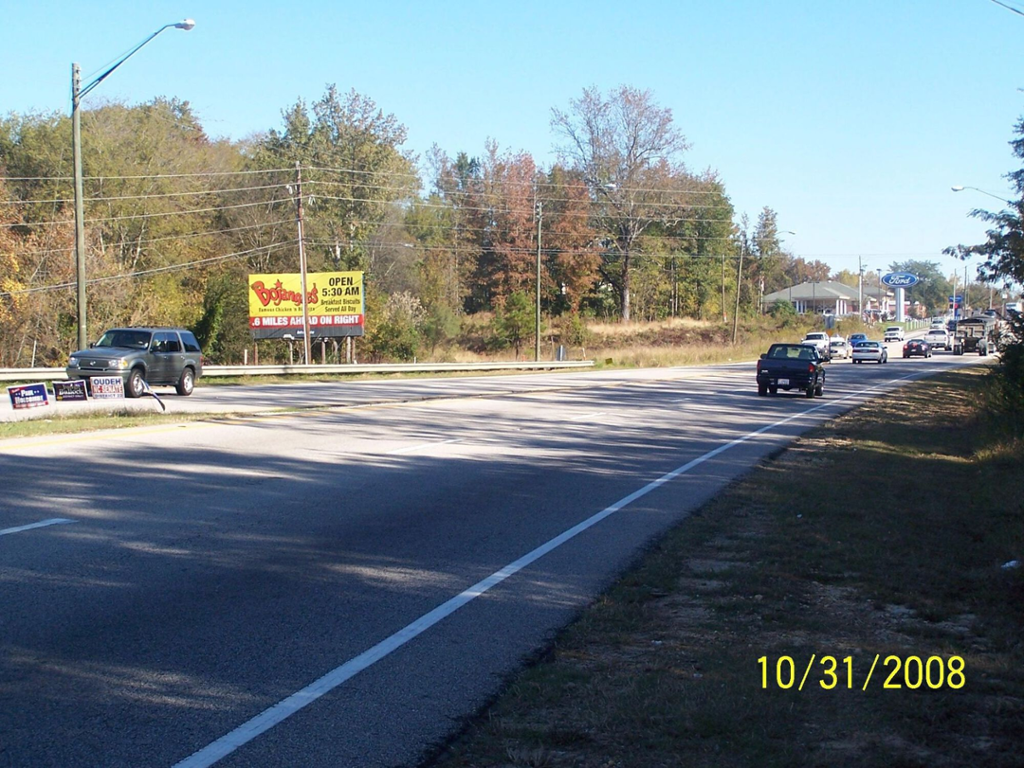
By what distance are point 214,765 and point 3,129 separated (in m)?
63.0

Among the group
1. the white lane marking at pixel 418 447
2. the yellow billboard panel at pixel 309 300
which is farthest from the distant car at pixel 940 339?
the white lane marking at pixel 418 447

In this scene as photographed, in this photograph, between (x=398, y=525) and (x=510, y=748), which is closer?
(x=510, y=748)

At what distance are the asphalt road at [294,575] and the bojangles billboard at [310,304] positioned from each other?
33.9 metres

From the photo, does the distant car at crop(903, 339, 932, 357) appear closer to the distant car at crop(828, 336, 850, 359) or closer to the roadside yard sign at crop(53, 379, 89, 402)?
the distant car at crop(828, 336, 850, 359)

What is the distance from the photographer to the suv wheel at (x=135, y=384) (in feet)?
84.8

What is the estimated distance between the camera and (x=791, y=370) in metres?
31.4

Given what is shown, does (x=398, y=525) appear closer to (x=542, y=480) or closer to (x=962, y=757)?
(x=542, y=480)

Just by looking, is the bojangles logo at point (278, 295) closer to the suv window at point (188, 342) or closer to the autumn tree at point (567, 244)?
the suv window at point (188, 342)

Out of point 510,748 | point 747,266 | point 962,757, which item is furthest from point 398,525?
point 747,266

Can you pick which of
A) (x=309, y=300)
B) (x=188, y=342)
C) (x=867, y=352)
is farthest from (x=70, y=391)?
(x=867, y=352)

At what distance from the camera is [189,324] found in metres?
59.2

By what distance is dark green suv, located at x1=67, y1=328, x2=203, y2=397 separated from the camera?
2538 centimetres

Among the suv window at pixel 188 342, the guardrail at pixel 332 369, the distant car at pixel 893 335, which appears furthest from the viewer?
the distant car at pixel 893 335
